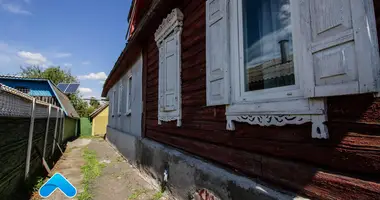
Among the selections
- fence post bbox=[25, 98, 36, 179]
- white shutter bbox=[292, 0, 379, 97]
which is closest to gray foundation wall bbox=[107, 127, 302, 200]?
white shutter bbox=[292, 0, 379, 97]

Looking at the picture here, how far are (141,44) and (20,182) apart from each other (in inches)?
168

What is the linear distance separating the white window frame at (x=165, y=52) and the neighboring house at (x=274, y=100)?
0.03m

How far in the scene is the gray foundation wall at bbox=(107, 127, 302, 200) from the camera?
206 centimetres

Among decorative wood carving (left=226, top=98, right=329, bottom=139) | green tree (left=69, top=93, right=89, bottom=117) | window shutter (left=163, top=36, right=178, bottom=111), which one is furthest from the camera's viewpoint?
green tree (left=69, top=93, right=89, bottom=117)

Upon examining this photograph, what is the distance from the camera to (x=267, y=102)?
2006mm

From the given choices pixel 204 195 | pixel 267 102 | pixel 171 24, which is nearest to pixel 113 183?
pixel 204 195

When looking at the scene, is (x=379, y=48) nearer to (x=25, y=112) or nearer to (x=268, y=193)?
(x=268, y=193)

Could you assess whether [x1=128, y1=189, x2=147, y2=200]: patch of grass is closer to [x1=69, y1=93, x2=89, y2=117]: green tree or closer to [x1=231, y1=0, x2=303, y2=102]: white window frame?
[x1=231, y1=0, x2=303, y2=102]: white window frame

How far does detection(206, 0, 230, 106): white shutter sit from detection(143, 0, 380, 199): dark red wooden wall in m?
0.19

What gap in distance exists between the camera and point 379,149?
129 centimetres

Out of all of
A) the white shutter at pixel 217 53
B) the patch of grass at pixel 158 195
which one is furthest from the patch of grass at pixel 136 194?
the white shutter at pixel 217 53

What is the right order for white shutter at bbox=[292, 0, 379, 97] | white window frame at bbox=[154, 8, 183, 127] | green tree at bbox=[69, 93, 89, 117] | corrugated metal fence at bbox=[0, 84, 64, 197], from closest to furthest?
white shutter at bbox=[292, 0, 379, 97]
corrugated metal fence at bbox=[0, 84, 64, 197]
white window frame at bbox=[154, 8, 183, 127]
green tree at bbox=[69, 93, 89, 117]

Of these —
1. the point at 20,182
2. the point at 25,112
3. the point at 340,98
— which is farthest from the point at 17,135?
the point at 340,98

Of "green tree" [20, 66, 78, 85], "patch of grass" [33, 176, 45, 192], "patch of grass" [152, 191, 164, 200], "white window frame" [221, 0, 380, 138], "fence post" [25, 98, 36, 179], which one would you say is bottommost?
"patch of grass" [152, 191, 164, 200]
